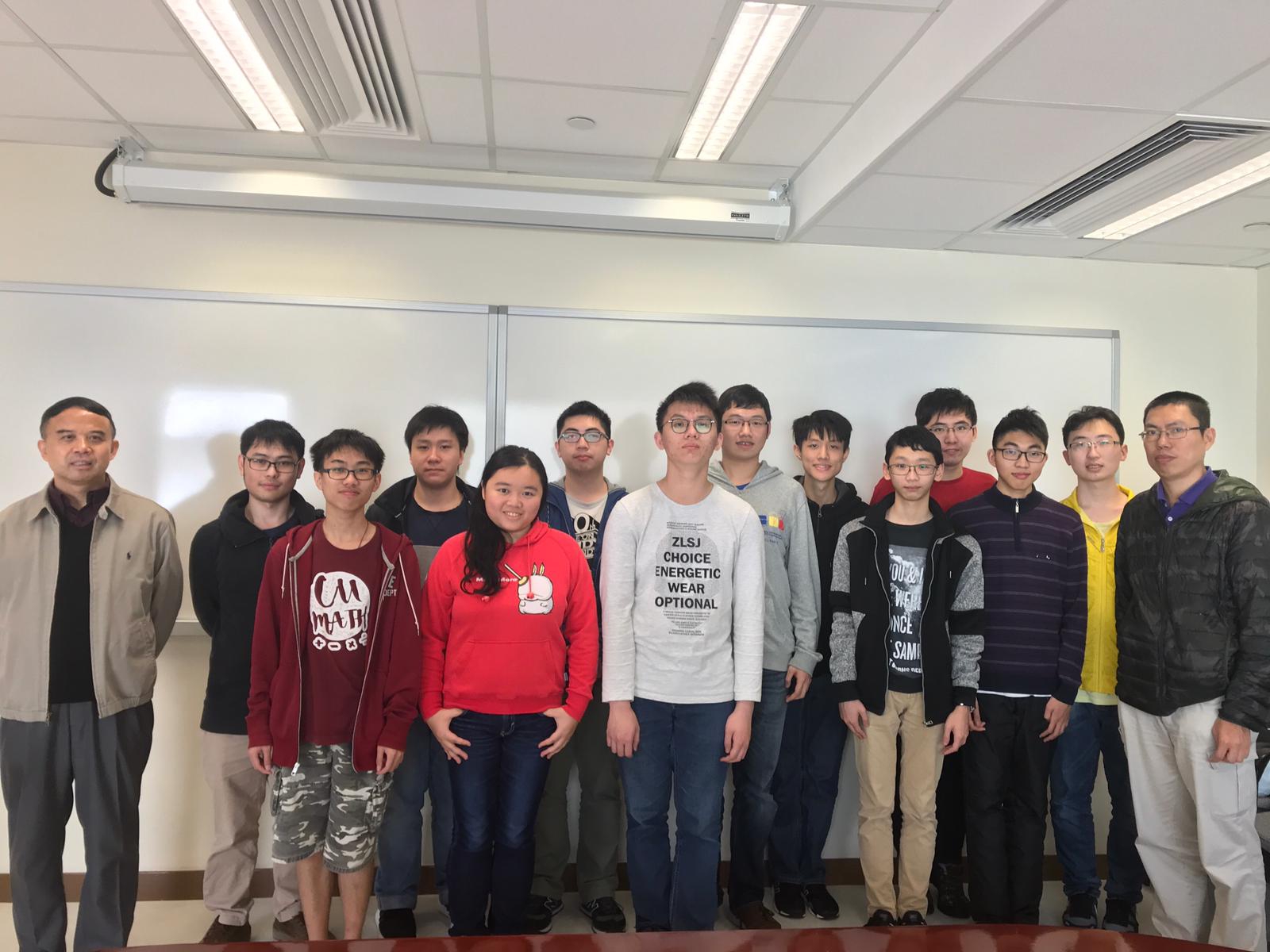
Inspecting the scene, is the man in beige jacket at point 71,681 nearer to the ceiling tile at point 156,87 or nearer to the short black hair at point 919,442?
the ceiling tile at point 156,87

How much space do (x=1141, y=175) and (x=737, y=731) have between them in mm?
2338

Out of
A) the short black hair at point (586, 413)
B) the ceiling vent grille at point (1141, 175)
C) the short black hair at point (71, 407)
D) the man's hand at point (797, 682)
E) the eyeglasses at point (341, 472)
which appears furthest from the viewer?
the short black hair at point (586, 413)

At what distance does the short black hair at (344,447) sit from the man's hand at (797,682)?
144cm

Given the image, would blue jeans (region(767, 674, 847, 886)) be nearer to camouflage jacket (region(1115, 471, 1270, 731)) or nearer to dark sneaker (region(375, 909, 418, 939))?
camouflage jacket (region(1115, 471, 1270, 731))

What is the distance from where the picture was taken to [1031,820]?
2.51 meters

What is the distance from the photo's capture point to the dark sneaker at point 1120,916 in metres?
2.67

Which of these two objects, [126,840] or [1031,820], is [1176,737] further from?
[126,840]

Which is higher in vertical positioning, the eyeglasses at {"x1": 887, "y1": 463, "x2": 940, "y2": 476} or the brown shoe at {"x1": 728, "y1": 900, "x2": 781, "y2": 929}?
the eyeglasses at {"x1": 887, "y1": 463, "x2": 940, "y2": 476}

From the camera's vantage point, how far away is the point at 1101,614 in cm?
264

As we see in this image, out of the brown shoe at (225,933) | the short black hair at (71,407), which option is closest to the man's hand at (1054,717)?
the brown shoe at (225,933)

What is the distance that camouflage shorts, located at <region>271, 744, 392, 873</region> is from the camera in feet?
6.92

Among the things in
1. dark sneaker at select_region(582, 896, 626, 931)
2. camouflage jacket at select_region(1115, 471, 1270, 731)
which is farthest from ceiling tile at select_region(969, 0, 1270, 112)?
dark sneaker at select_region(582, 896, 626, 931)

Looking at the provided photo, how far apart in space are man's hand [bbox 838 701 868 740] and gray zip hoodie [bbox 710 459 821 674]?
157 mm

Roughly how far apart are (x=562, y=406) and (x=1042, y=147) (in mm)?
1871
